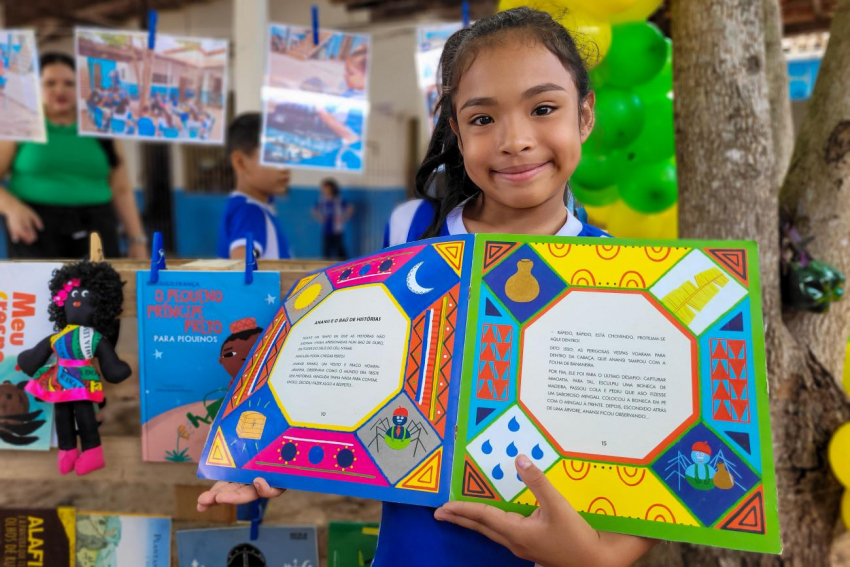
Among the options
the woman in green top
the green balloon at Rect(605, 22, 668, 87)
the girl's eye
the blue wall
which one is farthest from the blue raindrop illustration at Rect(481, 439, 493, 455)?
the blue wall

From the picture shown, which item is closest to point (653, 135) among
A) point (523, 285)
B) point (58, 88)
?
point (523, 285)

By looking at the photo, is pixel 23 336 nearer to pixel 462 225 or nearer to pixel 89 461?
pixel 89 461

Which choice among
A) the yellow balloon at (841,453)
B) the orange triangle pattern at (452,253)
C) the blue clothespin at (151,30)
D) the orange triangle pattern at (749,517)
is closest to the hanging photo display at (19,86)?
the blue clothespin at (151,30)

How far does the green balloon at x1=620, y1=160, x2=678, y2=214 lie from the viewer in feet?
7.55

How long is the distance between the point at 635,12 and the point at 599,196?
2.35 ft

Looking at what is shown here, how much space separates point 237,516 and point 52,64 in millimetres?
1788

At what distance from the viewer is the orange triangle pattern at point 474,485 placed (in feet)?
2.69

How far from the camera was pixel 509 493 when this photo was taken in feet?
2.67

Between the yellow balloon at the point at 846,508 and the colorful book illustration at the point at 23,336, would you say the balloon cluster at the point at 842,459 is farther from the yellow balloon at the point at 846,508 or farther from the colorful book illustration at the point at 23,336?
the colorful book illustration at the point at 23,336

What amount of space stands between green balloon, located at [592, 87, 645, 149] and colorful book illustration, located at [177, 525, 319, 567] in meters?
1.51

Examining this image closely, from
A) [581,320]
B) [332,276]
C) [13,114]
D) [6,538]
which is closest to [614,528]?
[581,320]

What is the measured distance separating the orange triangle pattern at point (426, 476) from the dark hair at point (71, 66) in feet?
6.83

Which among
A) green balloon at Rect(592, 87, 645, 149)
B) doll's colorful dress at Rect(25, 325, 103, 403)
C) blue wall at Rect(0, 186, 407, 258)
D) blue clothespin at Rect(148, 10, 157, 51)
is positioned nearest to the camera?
doll's colorful dress at Rect(25, 325, 103, 403)

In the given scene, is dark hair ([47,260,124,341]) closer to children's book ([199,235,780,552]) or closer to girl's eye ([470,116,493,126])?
children's book ([199,235,780,552])
